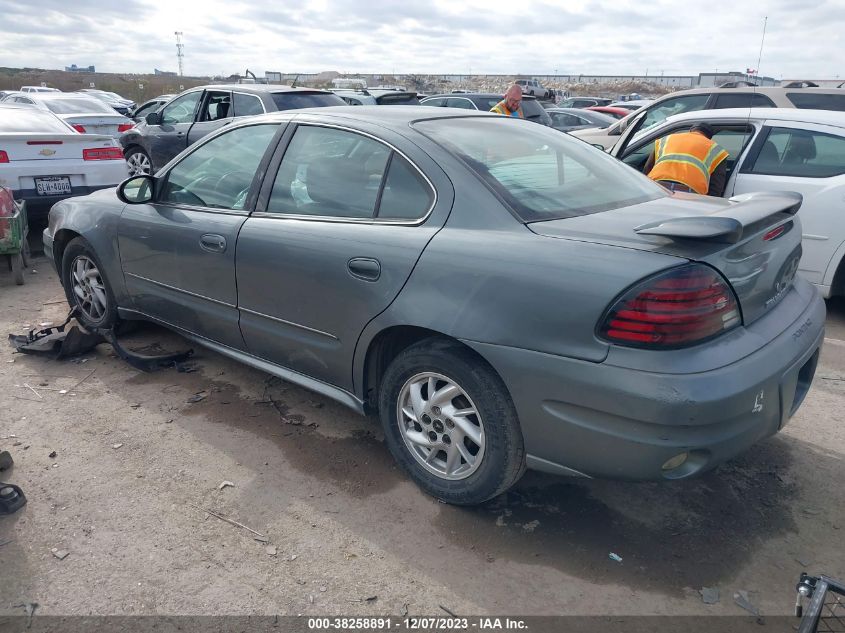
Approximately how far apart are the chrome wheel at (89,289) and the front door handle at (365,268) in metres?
2.45

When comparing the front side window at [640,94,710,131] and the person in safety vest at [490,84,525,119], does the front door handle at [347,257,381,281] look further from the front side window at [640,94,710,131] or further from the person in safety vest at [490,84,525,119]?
the front side window at [640,94,710,131]

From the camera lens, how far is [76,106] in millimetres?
12797

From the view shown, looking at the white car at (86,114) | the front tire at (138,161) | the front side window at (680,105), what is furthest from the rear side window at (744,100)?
the white car at (86,114)

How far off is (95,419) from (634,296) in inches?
119

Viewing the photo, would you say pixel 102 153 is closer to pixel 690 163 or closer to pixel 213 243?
pixel 213 243

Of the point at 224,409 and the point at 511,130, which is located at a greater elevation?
the point at 511,130

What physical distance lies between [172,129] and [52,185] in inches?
→ 125

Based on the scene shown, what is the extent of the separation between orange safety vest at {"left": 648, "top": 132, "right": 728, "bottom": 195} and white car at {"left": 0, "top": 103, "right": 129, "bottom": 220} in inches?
225

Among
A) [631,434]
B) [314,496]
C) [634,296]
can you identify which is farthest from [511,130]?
[314,496]

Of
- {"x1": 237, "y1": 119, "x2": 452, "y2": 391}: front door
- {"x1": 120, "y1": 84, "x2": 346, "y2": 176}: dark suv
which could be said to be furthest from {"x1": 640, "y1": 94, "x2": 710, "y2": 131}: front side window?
{"x1": 237, "y1": 119, "x2": 452, "y2": 391}: front door

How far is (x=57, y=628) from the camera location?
7.69ft

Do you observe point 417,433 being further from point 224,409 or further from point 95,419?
point 95,419

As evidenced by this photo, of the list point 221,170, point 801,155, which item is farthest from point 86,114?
point 801,155

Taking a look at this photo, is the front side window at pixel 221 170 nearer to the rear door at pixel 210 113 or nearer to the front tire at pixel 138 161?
the rear door at pixel 210 113
